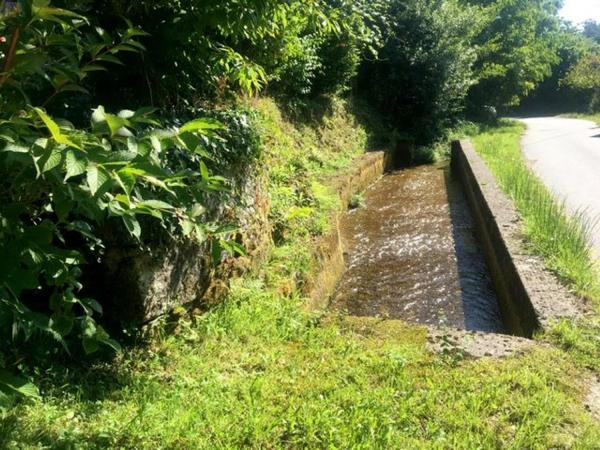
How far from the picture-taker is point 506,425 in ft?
8.77

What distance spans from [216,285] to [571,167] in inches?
418

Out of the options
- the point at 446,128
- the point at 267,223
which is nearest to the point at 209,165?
the point at 267,223

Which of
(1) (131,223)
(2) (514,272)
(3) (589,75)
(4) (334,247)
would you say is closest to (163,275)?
(1) (131,223)

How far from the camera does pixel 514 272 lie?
497 centimetres

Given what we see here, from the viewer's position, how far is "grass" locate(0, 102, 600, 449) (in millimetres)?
2518

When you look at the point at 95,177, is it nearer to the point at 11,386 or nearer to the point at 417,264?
the point at 11,386

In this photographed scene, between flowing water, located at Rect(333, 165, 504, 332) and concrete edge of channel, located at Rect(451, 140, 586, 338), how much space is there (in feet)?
0.81

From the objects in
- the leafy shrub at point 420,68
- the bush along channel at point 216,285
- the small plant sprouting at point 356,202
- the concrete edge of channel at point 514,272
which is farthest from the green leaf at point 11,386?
the leafy shrub at point 420,68

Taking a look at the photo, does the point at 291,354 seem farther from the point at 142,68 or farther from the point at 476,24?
the point at 476,24

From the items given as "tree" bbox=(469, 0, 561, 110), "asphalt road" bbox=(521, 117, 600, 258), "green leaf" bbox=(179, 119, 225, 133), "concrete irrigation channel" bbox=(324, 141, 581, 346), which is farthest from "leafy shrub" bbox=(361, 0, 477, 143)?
"green leaf" bbox=(179, 119, 225, 133)

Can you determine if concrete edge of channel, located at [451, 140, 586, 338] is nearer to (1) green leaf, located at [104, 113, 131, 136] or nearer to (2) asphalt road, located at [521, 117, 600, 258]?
(2) asphalt road, located at [521, 117, 600, 258]

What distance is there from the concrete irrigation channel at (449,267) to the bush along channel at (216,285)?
0.04 metres

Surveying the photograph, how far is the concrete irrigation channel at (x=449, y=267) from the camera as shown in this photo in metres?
4.66

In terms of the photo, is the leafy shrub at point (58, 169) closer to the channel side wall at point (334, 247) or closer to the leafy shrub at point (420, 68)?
the channel side wall at point (334, 247)
